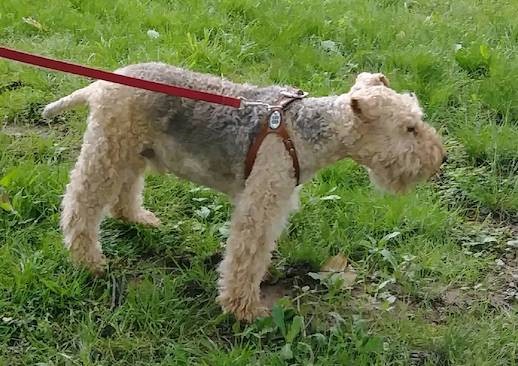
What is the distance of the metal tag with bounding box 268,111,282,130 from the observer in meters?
3.93

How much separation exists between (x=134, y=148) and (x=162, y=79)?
1.26ft

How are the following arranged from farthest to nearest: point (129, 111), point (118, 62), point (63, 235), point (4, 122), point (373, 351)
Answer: point (118, 62) < point (4, 122) < point (63, 235) < point (129, 111) < point (373, 351)

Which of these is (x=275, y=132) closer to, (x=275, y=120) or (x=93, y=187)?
(x=275, y=120)

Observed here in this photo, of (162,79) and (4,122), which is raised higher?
(162,79)

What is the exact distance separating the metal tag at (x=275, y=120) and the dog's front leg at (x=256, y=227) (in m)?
0.05

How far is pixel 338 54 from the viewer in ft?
21.0

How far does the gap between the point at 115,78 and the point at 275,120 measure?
2.63 ft

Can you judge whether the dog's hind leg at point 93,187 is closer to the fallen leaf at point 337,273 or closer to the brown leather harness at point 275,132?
the brown leather harness at point 275,132

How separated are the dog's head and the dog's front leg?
405 millimetres

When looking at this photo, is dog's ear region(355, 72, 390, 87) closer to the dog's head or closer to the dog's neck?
the dog's head

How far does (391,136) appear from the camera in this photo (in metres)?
3.98

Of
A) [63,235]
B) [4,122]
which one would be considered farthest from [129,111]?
[4,122]

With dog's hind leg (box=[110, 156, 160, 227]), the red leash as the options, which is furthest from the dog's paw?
the red leash

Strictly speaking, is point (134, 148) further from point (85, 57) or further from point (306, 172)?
point (85, 57)
